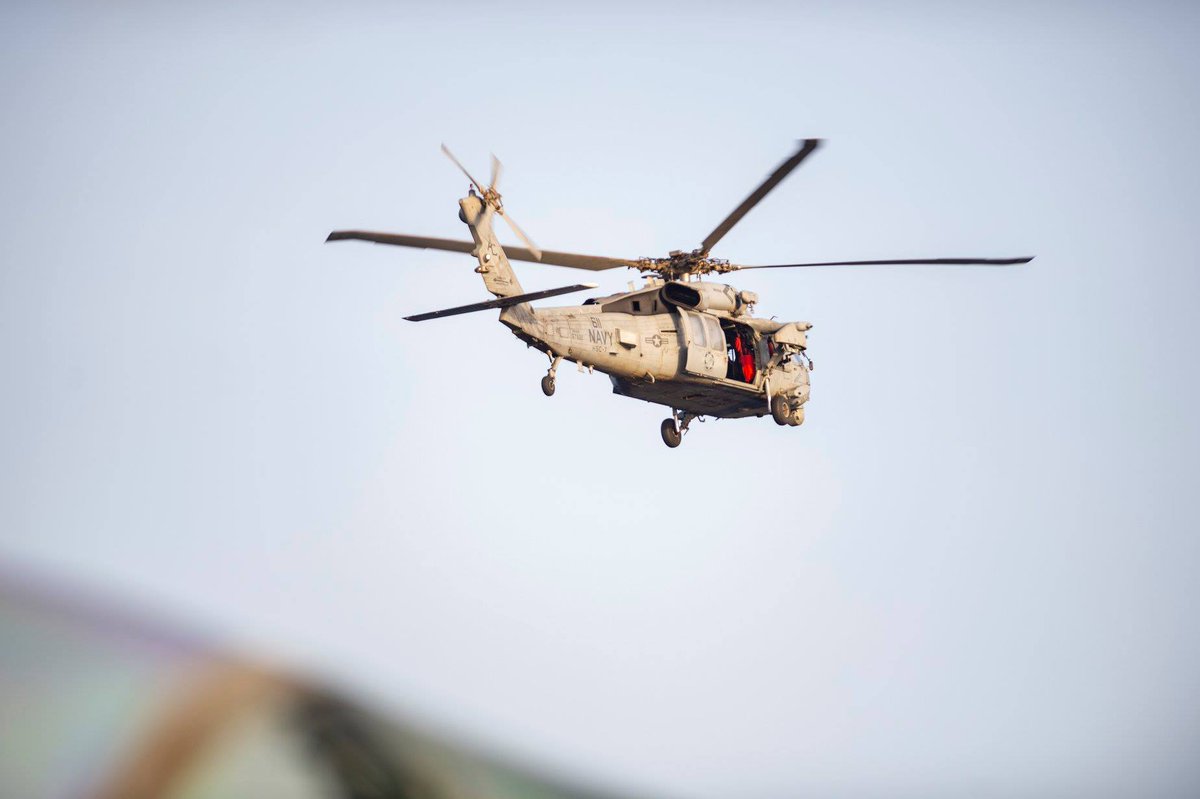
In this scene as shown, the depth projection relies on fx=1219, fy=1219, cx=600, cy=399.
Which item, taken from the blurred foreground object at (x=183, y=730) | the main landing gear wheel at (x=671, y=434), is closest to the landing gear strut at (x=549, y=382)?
the main landing gear wheel at (x=671, y=434)

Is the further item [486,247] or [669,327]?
[669,327]

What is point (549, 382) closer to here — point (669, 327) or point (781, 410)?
point (669, 327)

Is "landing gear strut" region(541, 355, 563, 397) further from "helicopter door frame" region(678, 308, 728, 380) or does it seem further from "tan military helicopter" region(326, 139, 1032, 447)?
"helicopter door frame" region(678, 308, 728, 380)

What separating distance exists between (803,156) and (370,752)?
28518mm

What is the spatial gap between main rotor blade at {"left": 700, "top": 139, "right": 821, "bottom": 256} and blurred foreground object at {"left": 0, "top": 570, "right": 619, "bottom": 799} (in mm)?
28031

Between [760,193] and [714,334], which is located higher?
[760,193]

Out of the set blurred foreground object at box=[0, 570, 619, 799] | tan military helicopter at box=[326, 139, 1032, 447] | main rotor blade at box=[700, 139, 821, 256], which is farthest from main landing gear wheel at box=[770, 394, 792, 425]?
blurred foreground object at box=[0, 570, 619, 799]

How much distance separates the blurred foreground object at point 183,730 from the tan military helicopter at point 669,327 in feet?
75.6

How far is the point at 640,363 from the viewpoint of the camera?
1385 inches

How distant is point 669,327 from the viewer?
119ft

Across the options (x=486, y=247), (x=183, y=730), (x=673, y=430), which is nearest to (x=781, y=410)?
(x=673, y=430)

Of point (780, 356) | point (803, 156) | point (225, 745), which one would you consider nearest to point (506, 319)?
point (803, 156)

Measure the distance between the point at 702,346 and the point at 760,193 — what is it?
5311mm

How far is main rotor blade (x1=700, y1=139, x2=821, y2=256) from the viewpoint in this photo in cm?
3164
